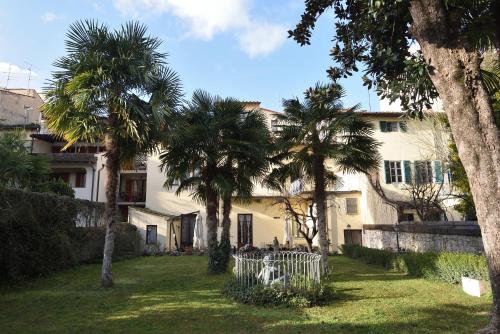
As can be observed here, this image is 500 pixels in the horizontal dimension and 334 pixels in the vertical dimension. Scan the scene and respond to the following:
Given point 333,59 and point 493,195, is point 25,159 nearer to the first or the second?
point 333,59

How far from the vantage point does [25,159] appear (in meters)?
19.9

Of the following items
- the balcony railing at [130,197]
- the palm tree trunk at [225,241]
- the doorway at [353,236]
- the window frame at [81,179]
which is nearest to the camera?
the palm tree trunk at [225,241]

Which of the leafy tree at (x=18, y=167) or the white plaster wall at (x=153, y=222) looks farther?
the white plaster wall at (x=153, y=222)

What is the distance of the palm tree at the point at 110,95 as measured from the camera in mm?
12000

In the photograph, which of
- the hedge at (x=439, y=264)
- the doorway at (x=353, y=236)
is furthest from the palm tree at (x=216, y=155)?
the doorway at (x=353, y=236)

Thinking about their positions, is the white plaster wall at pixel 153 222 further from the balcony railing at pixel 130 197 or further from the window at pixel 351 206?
the window at pixel 351 206

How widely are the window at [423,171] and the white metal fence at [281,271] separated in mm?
20489

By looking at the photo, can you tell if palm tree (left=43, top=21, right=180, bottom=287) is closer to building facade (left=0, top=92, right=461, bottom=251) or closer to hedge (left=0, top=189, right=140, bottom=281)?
hedge (left=0, top=189, right=140, bottom=281)

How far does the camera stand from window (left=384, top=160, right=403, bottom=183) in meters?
28.4

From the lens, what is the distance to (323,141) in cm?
1479

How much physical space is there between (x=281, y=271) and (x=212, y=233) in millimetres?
5693

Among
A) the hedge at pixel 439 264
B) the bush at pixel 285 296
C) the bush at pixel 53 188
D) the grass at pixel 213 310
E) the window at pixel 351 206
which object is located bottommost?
the grass at pixel 213 310

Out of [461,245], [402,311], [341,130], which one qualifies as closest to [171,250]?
[341,130]

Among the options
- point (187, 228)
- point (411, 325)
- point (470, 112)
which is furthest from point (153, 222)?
point (470, 112)
